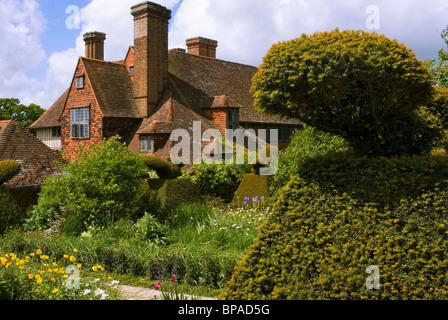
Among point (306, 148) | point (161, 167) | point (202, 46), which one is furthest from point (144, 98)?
point (306, 148)

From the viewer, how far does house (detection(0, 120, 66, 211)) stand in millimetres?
12953

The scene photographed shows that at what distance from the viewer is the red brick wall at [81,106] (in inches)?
1013

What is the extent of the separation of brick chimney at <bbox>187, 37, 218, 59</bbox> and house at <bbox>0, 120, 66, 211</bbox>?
22358 millimetres

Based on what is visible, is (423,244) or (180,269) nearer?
(423,244)

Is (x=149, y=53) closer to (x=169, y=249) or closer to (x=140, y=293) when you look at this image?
(x=169, y=249)

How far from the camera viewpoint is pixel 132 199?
12.4 m

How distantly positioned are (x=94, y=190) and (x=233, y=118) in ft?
53.1

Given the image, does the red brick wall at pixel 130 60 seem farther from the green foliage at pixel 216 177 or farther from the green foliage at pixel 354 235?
the green foliage at pixel 354 235

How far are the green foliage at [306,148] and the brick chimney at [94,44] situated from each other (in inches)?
979

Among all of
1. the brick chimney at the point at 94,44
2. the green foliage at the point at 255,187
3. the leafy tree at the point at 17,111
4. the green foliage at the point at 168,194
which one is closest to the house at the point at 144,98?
the brick chimney at the point at 94,44

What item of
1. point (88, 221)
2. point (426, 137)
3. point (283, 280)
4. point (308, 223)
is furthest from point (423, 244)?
point (88, 221)

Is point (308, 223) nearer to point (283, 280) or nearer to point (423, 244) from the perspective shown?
point (283, 280)

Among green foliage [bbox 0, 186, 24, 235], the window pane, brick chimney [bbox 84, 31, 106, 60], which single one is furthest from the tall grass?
brick chimney [bbox 84, 31, 106, 60]

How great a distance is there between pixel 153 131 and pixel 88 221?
11822mm
